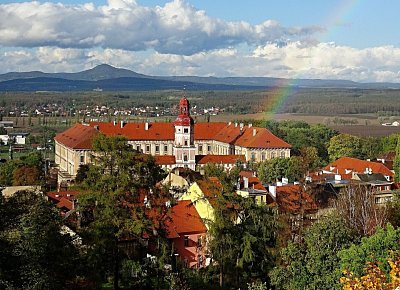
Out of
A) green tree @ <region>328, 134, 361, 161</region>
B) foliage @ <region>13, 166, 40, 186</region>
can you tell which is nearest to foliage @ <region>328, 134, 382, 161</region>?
green tree @ <region>328, 134, 361, 161</region>

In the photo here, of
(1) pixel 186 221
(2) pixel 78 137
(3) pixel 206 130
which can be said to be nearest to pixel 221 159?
(3) pixel 206 130

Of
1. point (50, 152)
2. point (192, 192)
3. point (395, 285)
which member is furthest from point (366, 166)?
point (50, 152)

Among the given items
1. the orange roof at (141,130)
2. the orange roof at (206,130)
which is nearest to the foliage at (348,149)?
the orange roof at (206,130)

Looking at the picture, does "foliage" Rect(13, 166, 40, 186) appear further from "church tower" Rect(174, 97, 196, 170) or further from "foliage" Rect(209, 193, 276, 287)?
"foliage" Rect(209, 193, 276, 287)

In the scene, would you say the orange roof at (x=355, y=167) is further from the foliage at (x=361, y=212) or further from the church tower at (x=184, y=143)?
the church tower at (x=184, y=143)

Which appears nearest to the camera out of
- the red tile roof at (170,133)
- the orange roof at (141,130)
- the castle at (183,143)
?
the castle at (183,143)
